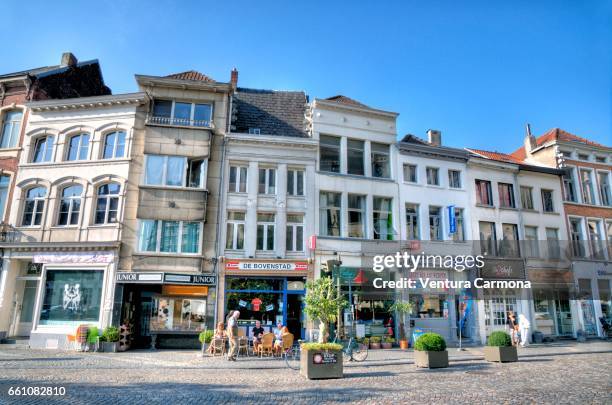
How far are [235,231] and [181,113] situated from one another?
6.89 metres

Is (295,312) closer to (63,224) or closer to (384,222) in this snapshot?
(384,222)

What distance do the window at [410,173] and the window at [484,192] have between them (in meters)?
4.50

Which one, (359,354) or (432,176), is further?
(432,176)

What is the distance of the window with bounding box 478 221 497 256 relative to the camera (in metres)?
25.1

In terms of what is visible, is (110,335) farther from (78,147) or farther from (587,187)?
(587,187)

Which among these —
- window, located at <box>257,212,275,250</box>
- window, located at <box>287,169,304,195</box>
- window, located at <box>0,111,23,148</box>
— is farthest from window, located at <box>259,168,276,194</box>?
window, located at <box>0,111,23,148</box>

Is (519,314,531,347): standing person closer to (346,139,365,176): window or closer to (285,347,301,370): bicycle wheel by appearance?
(346,139,365,176): window

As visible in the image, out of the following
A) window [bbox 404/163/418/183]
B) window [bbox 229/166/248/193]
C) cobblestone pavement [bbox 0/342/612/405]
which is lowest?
cobblestone pavement [bbox 0/342/612/405]

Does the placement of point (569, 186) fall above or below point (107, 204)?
above

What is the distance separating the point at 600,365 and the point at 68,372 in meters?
17.4

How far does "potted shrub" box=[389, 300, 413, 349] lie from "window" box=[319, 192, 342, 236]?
478cm

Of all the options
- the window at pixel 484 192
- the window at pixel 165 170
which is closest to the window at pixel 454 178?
the window at pixel 484 192

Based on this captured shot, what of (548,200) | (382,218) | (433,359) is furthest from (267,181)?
(548,200)

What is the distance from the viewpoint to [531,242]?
1040 inches
